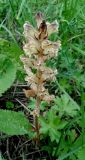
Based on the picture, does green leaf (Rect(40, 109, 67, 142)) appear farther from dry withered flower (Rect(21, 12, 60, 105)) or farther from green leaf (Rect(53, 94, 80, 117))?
dry withered flower (Rect(21, 12, 60, 105))

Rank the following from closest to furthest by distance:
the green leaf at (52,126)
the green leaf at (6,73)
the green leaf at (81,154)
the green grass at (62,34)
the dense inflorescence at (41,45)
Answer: the dense inflorescence at (41,45) < the green leaf at (81,154) < the green leaf at (52,126) < the green leaf at (6,73) < the green grass at (62,34)

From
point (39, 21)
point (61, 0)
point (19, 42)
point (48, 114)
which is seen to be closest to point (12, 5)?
point (19, 42)

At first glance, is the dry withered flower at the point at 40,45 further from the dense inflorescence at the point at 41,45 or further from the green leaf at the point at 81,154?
the green leaf at the point at 81,154

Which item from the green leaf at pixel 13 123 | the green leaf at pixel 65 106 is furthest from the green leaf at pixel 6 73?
the green leaf at pixel 65 106

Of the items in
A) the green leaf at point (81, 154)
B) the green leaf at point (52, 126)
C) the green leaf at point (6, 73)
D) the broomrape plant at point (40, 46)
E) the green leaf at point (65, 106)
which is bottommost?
the green leaf at point (81, 154)

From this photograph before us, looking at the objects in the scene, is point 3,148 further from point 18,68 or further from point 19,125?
point 18,68

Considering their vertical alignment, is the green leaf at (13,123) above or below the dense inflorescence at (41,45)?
below

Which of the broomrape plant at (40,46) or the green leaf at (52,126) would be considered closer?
the broomrape plant at (40,46)
